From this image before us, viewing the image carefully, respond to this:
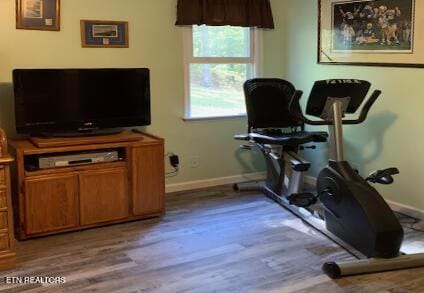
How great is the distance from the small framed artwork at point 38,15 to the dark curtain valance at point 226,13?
42.7 inches

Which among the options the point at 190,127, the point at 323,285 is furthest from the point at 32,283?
the point at 190,127

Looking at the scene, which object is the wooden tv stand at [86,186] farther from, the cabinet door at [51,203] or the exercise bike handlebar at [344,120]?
the exercise bike handlebar at [344,120]

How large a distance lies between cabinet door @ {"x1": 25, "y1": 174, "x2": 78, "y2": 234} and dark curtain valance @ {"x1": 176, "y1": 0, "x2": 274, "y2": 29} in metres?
1.83

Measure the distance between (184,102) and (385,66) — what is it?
1806 mm

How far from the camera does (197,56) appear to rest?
4.88 metres

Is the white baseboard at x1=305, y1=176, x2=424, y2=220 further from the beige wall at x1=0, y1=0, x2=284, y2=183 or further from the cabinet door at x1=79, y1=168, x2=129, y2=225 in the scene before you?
the cabinet door at x1=79, y1=168, x2=129, y2=225

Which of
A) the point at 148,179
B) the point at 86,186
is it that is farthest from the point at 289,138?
the point at 86,186

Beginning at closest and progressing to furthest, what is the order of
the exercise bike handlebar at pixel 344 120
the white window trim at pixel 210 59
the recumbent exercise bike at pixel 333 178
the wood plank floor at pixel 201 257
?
1. the wood plank floor at pixel 201 257
2. the recumbent exercise bike at pixel 333 178
3. the exercise bike handlebar at pixel 344 120
4. the white window trim at pixel 210 59

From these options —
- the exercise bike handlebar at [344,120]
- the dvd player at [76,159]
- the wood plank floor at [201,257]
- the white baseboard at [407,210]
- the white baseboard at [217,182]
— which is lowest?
the wood plank floor at [201,257]

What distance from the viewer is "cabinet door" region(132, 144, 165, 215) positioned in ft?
13.1

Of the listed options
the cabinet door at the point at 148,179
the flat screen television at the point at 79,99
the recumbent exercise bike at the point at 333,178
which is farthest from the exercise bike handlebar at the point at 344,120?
the flat screen television at the point at 79,99

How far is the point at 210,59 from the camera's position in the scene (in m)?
4.93

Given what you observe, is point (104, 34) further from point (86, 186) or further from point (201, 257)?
point (201, 257)

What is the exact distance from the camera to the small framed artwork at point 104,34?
429cm
